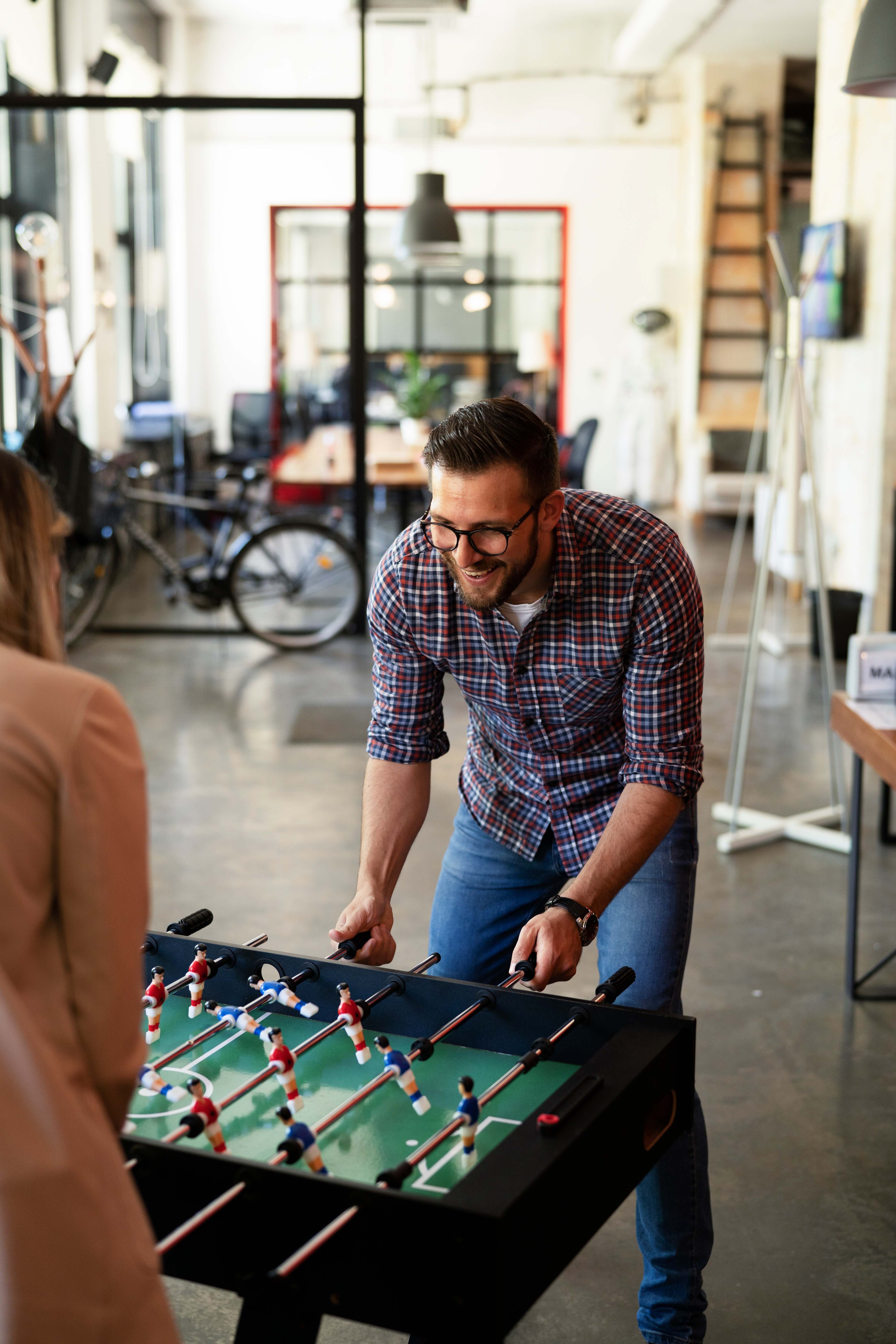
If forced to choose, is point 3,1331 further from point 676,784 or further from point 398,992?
point 676,784

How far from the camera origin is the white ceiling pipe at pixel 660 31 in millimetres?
9617

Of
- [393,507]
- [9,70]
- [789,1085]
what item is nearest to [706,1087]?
[789,1085]

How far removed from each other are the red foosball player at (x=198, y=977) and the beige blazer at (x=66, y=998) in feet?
2.01

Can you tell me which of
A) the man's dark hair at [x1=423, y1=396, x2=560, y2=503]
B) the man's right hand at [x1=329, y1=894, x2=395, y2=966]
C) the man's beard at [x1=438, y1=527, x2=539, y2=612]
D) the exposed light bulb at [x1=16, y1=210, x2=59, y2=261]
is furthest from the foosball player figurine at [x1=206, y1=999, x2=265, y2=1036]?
the exposed light bulb at [x1=16, y1=210, x2=59, y2=261]

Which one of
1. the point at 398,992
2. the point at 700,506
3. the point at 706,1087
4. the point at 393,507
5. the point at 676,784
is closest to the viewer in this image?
the point at 398,992

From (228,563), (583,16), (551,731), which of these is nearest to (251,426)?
(228,563)

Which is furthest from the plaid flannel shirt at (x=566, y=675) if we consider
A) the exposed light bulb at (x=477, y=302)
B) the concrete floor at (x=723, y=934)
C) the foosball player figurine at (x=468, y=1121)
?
the exposed light bulb at (x=477, y=302)

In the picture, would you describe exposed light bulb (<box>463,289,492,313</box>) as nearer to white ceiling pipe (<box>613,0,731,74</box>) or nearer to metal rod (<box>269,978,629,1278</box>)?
white ceiling pipe (<box>613,0,731,74</box>)

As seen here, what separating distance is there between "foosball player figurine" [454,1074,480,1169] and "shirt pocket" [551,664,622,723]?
2.46 feet

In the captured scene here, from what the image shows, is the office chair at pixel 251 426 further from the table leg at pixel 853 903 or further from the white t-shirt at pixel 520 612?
the white t-shirt at pixel 520 612

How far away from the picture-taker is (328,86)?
881cm

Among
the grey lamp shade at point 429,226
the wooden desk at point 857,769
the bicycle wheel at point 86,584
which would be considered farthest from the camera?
the grey lamp shade at point 429,226

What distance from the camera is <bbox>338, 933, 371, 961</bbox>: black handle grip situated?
73.5 inches

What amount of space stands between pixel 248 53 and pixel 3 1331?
9117 mm
